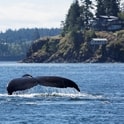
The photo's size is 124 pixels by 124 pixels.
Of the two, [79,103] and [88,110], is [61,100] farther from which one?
[88,110]

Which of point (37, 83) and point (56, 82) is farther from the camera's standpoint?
point (56, 82)

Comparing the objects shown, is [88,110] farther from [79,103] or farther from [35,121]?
[35,121]

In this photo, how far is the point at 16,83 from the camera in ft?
161

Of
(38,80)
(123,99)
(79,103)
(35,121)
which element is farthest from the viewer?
(123,99)

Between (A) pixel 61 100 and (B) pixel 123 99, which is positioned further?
Answer: (B) pixel 123 99

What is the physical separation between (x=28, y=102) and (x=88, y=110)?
6.46 metres

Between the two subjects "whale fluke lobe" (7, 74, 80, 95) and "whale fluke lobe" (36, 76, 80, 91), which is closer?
"whale fluke lobe" (7, 74, 80, 95)

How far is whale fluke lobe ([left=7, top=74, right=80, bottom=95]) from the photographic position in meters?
48.9

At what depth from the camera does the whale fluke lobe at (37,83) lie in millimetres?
48925

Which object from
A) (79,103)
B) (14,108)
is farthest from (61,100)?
(14,108)

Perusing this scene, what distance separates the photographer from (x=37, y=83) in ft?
163

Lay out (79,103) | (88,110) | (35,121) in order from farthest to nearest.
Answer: (79,103) < (88,110) < (35,121)

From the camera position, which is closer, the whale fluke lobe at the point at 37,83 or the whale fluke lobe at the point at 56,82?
the whale fluke lobe at the point at 37,83

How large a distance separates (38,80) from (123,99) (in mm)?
16533
